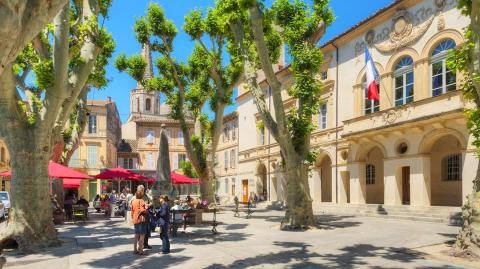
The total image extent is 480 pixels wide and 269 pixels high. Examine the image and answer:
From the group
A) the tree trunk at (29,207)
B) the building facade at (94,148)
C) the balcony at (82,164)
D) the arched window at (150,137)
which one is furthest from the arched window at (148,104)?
the tree trunk at (29,207)

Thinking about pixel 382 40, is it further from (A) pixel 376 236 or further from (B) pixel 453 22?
(A) pixel 376 236

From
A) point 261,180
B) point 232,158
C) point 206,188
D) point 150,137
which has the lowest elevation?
point 261,180

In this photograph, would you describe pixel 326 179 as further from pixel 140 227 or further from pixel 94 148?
pixel 94 148

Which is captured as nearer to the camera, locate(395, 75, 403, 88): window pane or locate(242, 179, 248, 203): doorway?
locate(395, 75, 403, 88): window pane

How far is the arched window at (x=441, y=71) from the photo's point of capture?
56.9ft

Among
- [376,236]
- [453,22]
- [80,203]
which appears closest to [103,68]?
[80,203]

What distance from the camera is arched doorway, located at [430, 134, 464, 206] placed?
2002 cm

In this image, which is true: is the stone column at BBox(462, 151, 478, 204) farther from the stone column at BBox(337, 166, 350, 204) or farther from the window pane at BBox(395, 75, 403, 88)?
the stone column at BBox(337, 166, 350, 204)

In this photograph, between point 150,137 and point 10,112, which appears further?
point 150,137

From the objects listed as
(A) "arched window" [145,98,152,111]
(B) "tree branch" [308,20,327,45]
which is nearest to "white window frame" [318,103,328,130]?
(B) "tree branch" [308,20,327,45]

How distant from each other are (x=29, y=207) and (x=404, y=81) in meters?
16.6

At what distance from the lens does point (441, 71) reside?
17781 mm

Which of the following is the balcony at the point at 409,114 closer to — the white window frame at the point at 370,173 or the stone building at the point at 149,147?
the white window frame at the point at 370,173

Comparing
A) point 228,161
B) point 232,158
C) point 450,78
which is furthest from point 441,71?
point 228,161
